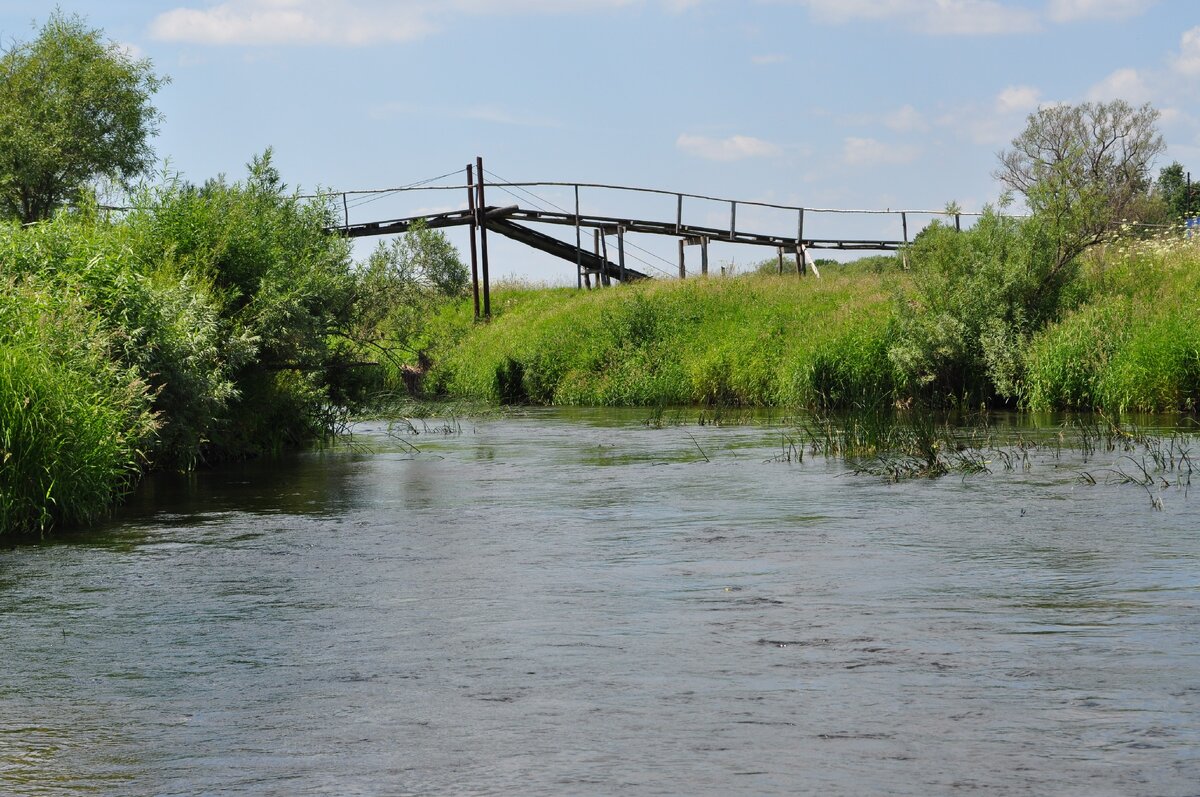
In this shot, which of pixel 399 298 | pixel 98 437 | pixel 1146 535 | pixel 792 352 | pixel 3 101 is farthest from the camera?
pixel 3 101

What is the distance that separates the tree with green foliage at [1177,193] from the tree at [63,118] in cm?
5132

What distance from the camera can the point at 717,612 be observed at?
9031 millimetres

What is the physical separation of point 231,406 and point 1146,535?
48.4 feet

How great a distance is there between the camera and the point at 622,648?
26.5 feet

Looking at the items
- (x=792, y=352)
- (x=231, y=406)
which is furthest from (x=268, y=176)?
(x=792, y=352)

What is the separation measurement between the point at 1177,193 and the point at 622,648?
264 feet

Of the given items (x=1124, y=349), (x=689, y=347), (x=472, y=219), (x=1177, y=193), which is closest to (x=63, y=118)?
(x=472, y=219)

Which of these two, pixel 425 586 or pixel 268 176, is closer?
pixel 425 586

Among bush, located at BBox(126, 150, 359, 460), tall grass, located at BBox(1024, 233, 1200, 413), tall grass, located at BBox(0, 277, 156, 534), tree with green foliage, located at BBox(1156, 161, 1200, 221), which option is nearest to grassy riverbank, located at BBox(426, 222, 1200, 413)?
tall grass, located at BBox(1024, 233, 1200, 413)

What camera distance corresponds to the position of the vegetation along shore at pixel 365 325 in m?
15.4

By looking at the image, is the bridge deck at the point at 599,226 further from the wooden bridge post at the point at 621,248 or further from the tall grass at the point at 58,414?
the tall grass at the point at 58,414

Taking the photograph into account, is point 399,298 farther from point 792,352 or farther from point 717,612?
point 717,612

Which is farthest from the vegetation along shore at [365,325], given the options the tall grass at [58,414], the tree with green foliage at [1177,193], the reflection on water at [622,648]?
the tree with green foliage at [1177,193]

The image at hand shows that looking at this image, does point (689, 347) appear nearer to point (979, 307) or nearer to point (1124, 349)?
point (979, 307)
